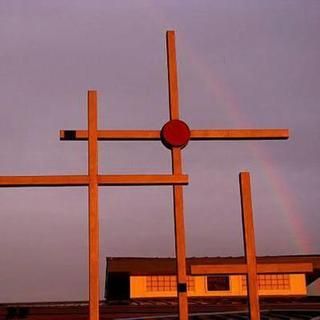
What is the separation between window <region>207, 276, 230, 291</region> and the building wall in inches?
2.9

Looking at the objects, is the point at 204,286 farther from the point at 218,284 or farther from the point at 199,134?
the point at 199,134

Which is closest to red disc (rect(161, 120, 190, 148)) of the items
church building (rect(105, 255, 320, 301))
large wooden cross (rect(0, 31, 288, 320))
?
large wooden cross (rect(0, 31, 288, 320))

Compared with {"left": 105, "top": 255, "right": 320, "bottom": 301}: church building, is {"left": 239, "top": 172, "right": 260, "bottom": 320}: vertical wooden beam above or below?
below

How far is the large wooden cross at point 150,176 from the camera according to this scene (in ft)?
24.8

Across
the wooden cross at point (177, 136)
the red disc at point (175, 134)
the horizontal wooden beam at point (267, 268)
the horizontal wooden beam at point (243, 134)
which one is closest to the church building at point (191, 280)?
the horizontal wooden beam at point (243, 134)

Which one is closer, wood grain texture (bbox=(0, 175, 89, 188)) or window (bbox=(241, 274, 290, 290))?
wood grain texture (bbox=(0, 175, 89, 188))

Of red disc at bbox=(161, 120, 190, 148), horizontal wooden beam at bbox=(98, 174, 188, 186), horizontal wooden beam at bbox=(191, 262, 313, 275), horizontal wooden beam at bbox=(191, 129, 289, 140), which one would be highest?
horizontal wooden beam at bbox=(191, 129, 289, 140)

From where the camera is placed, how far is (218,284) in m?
21.9

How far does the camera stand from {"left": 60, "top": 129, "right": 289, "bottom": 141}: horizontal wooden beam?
8103 millimetres

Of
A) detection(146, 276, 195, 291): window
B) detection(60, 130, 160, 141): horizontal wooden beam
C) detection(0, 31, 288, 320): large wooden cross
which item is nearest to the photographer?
detection(0, 31, 288, 320): large wooden cross

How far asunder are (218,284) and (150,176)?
14.6 m

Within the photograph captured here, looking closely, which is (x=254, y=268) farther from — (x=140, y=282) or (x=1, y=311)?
(x=140, y=282)

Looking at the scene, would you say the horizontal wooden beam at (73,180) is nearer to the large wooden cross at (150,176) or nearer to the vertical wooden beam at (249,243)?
the large wooden cross at (150,176)

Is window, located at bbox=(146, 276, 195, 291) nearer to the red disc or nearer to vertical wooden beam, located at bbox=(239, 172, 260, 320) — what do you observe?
vertical wooden beam, located at bbox=(239, 172, 260, 320)
